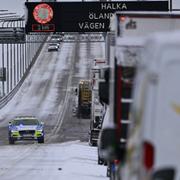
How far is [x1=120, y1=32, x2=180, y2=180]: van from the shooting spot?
574 cm

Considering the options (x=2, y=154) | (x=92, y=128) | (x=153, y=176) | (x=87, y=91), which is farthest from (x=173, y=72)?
(x=87, y=91)

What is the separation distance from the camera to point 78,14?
115 feet

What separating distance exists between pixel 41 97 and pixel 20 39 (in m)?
36.7

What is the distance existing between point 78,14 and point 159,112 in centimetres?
2947

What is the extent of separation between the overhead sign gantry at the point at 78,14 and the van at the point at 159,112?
28712mm

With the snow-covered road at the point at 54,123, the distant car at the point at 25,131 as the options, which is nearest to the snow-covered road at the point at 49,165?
the snow-covered road at the point at 54,123

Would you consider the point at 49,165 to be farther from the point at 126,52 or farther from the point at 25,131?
the point at 126,52

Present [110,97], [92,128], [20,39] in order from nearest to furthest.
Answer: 1. [110,97]
2. [92,128]
3. [20,39]

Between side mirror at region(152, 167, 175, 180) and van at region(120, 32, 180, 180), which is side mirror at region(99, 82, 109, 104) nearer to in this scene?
van at region(120, 32, 180, 180)

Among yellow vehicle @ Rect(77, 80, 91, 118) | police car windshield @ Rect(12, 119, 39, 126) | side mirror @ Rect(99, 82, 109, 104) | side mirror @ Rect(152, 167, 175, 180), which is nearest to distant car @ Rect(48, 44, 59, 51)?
yellow vehicle @ Rect(77, 80, 91, 118)

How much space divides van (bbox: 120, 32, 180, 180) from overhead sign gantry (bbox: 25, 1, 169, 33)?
28.7 meters

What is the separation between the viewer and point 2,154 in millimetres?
33531

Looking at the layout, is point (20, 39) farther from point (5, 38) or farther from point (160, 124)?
point (160, 124)

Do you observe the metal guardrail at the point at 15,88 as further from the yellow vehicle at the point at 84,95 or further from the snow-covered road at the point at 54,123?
the yellow vehicle at the point at 84,95
